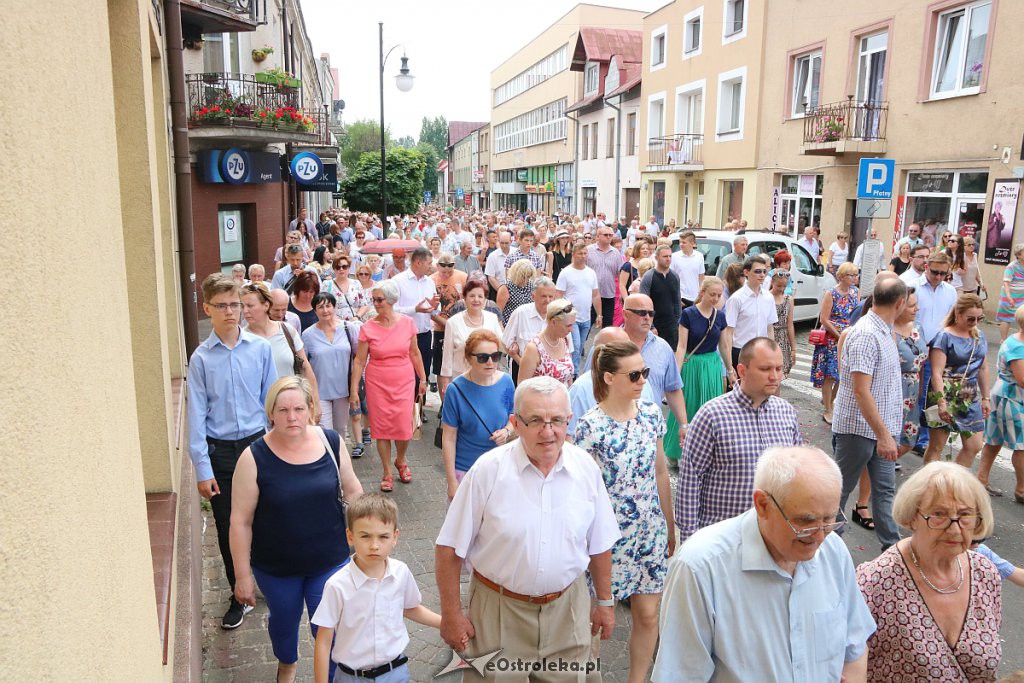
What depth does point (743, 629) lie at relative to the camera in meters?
2.50

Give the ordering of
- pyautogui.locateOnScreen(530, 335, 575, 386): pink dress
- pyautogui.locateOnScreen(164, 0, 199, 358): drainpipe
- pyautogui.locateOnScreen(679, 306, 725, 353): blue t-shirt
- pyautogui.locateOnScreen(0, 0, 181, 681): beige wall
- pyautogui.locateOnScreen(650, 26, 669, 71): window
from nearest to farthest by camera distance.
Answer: pyautogui.locateOnScreen(0, 0, 181, 681): beige wall
pyautogui.locateOnScreen(530, 335, 575, 386): pink dress
pyautogui.locateOnScreen(679, 306, 725, 353): blue t-shirt
pyautogui.locateOnScreen(164, 0, 199, 358): drainpipe
pyautogui.locateOnScreen(650, 26, 669, 71): window

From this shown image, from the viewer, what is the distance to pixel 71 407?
1.66 metres

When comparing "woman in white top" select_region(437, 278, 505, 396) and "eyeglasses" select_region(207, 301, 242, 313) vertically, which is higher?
"eyeglasses" select_region(207, 301, 242, 313)

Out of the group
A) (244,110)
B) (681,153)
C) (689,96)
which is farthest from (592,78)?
(244,110)

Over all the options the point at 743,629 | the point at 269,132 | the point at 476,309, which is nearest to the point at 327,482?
the point at 743,629

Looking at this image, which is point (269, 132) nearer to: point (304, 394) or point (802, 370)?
point (802, 370)

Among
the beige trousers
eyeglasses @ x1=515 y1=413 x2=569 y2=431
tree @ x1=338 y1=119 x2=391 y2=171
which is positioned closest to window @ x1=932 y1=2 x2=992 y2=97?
eyeglasses @ x1=515 y1=413 x2=569 y2=431

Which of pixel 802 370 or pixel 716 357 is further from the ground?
pixel 716 357

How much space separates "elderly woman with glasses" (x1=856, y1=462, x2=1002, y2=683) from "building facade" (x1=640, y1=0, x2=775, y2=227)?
2448 centimetres

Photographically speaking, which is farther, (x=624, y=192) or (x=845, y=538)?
(x=624, y=192)

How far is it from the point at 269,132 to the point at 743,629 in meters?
15.5

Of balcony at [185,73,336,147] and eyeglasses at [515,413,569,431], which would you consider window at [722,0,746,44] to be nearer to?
balcony at [185,73,336,147]

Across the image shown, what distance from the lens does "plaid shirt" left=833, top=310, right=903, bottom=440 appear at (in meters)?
5.20

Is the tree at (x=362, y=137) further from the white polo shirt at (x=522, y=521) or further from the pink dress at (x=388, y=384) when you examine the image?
the white polo shirt at (x=522, y=521)
